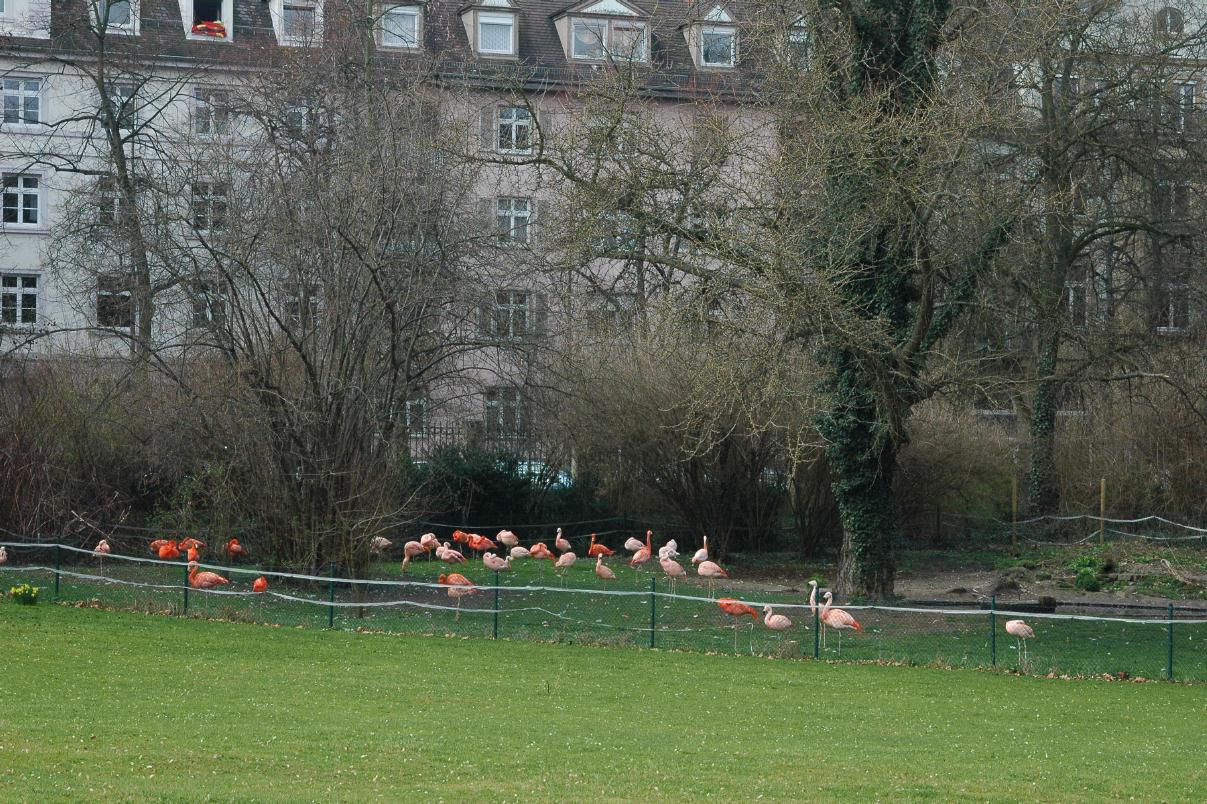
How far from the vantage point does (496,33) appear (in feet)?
162

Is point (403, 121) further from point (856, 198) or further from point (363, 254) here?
point (856, 198)

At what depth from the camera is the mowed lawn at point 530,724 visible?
1067 cm

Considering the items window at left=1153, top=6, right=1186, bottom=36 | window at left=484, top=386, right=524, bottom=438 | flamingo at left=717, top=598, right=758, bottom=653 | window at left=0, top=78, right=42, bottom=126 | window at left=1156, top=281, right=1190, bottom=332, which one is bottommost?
flamingo at left=717, top=598, right=758, bottom=653

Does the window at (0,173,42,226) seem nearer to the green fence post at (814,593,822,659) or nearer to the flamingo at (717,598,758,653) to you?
the flamingo at (717,598,758,653)

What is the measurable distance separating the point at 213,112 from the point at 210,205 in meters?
6.58

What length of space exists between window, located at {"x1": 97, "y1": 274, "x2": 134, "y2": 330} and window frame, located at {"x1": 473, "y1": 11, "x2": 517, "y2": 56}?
57.2ft

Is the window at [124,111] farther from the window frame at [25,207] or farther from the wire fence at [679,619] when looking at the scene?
the wire fence at [679,619]

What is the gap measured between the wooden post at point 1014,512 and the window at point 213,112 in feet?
62.2

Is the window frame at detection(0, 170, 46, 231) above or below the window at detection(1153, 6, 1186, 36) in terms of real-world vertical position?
below

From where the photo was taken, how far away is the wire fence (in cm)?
1958

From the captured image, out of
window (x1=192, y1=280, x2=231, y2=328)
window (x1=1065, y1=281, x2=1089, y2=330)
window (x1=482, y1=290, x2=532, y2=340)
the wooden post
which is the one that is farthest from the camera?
window (x1=1065, y1=281, x2=1089, y2=330)

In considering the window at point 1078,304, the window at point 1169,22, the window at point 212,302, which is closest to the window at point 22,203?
the window at point 212,302

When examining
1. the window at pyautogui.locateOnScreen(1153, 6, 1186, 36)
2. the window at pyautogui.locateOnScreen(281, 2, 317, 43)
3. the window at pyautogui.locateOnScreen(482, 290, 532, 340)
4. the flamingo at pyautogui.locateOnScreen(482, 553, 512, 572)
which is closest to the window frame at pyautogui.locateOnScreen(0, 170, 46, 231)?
the window at pyautogui.locateOnScreen(281, 2, 317, 43)

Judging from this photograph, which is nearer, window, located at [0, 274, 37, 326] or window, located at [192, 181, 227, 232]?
window, located at [192, 181, 227, 232]
